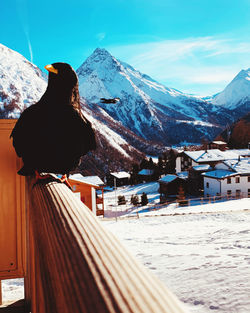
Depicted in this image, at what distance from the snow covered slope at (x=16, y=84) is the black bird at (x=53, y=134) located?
107 m

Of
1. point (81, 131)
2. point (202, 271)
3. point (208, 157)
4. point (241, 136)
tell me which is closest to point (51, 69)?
point (81, 131)

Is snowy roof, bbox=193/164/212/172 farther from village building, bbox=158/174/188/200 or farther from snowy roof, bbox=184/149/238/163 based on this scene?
village building, bbox=158/174/188/200

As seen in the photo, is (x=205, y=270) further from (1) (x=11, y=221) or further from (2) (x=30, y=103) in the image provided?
(2) (x=30, y=103)

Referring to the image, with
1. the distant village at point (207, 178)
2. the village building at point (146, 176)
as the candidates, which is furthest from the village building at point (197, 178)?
the village building at point (146, 176)

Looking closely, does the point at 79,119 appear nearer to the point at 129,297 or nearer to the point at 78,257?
the point at 78,257

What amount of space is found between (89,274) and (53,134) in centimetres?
166

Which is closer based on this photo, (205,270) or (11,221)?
(11,221)

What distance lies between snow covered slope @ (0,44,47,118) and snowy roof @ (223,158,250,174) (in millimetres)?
89938

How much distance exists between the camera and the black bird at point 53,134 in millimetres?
1894

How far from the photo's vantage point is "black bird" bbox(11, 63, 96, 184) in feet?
6.21

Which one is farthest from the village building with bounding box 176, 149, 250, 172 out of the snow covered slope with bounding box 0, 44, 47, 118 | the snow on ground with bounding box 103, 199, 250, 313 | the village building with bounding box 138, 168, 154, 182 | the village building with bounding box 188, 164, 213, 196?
the snow covered slope with bounding box 0, 44, 47, 118

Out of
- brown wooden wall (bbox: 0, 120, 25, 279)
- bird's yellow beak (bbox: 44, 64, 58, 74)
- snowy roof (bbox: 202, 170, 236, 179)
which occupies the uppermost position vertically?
bird's yellow beak (bbox: 44, 64, 58, 74)

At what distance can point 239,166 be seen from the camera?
29875 millimetres

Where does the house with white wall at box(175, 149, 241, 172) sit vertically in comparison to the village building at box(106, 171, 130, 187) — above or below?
above
